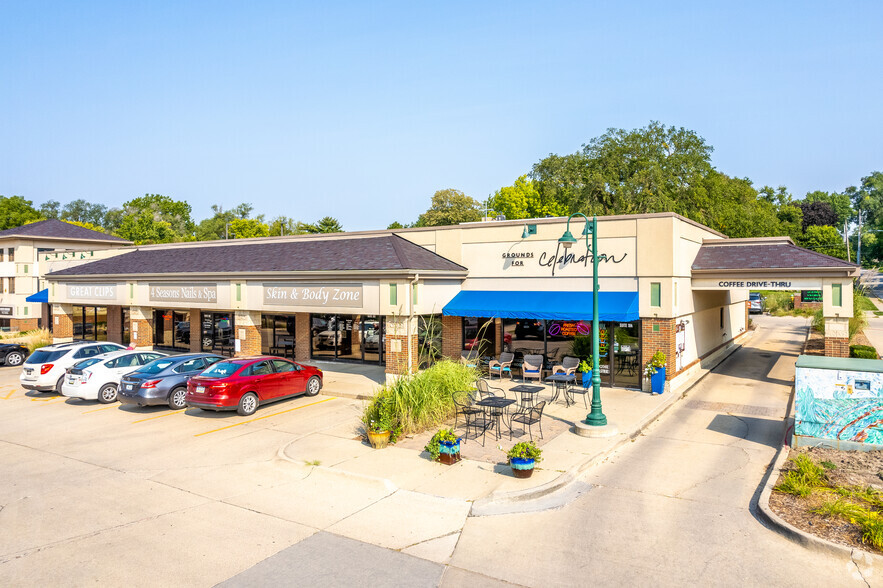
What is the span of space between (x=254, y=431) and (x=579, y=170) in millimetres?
46979

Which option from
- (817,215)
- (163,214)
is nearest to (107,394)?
(163,214)

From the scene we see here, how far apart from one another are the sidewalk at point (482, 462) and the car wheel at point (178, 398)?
19.0 ft

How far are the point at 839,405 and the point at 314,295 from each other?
16188mm

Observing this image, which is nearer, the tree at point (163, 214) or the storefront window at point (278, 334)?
the storefront window at point (278, 334)

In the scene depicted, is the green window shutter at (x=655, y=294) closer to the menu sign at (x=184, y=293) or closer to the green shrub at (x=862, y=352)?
the green shrub at (x=862, y=352)

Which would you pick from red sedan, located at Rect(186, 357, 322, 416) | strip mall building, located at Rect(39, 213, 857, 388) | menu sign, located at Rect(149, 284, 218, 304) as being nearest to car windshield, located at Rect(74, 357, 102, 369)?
red sedan, located at Rect(186, 357, 322, 416)

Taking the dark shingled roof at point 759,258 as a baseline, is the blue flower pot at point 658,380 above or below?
below

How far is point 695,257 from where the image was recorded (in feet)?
71.1

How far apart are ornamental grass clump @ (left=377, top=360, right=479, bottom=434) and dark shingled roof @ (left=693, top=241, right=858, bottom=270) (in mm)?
11532

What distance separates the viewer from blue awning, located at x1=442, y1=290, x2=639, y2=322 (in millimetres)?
17828

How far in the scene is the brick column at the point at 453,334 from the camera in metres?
21.8

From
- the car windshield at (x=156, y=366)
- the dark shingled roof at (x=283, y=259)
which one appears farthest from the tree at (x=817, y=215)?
the car windshield at (x=156, y=366)

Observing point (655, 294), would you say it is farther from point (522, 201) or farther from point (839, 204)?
point (839, 204)

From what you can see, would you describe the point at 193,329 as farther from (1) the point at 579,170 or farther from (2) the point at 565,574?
(1) the point at 579,170
